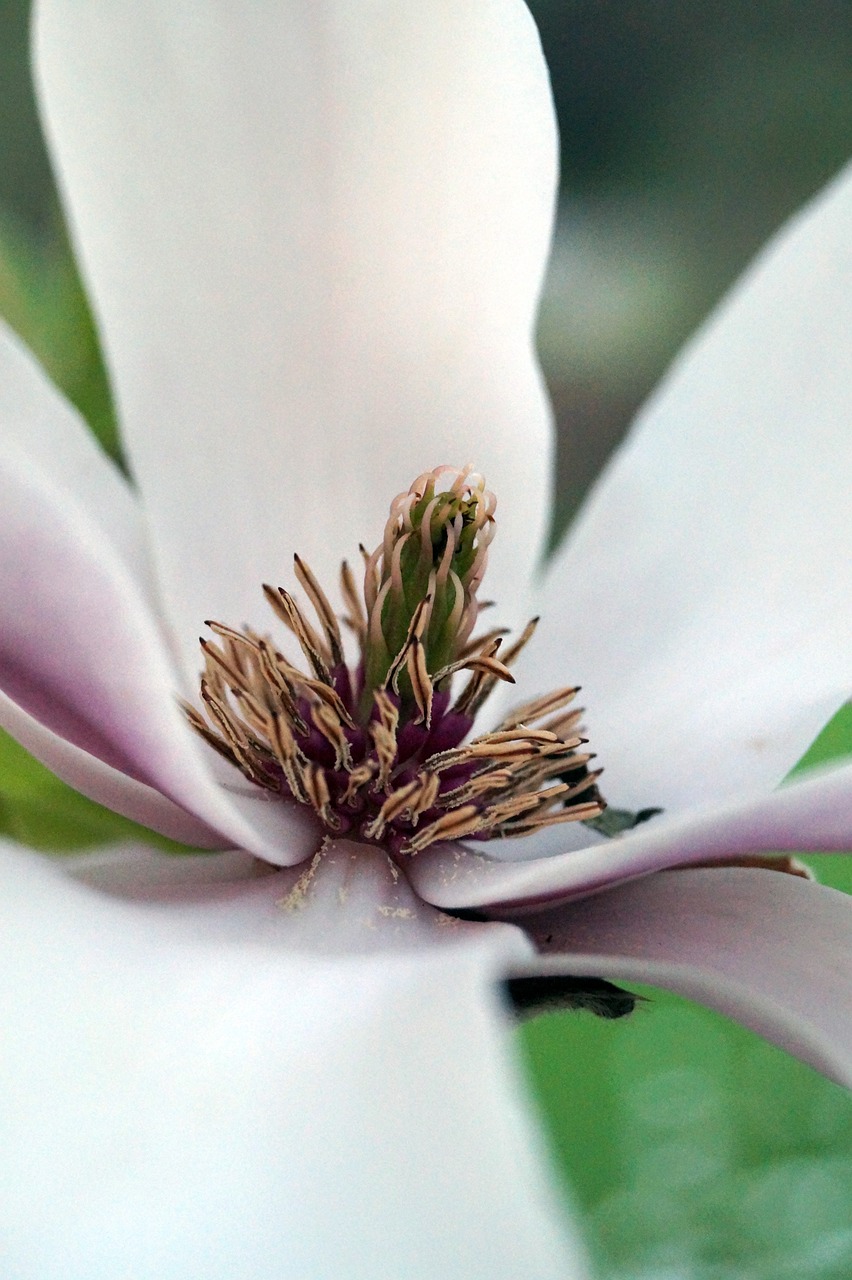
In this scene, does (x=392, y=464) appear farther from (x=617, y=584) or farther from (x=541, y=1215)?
(x=541, y=1215)

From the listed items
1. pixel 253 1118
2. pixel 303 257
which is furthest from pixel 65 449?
pixel 253 1118

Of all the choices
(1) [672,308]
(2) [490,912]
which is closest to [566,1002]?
(2) [490,912]

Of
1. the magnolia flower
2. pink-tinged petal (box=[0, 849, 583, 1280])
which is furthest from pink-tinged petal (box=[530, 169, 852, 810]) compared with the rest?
pink-tinged petal (box=[0, 849, 583, 1280])

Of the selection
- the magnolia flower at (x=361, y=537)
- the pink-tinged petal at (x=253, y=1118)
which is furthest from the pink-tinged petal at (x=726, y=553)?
the pink-tinged petal at (x=253, y=1118)

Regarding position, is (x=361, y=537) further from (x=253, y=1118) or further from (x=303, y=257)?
(x=253, y=1118)

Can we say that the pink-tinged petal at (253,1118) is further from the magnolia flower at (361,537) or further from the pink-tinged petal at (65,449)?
the pink-tinged petal at (65,449)

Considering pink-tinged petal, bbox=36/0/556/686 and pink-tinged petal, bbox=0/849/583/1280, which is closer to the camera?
pink-tinged petal, bbox=0/849/583/1280

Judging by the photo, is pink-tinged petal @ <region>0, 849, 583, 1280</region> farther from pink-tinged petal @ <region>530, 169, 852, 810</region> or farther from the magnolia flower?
pink-tinged petal @ <region>530, 169, 852, 810</region>
